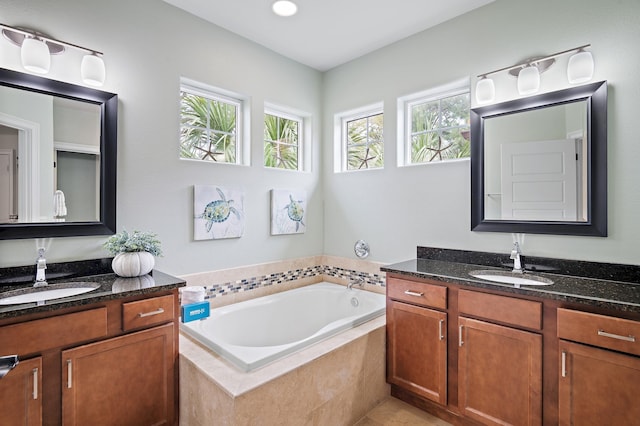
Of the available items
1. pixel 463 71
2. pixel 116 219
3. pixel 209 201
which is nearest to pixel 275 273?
pixel 209 201

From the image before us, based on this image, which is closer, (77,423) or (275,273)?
(77,423)

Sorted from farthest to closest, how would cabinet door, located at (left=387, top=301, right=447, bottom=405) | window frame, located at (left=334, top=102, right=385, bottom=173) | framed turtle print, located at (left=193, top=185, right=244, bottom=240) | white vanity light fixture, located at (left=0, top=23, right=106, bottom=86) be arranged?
window frame, located at (left=334, top=102, right=385, bottom=173) < framed turtle print, located at (left=193, top=185, right=244, bottom=240) < cabinet door, located at (left=387, top=301, right=447, bottom=405) < white vanity light fixture, located at (left=0, top=23, right=106, bottom=86)

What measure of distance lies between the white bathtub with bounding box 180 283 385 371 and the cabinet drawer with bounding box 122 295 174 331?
26cm

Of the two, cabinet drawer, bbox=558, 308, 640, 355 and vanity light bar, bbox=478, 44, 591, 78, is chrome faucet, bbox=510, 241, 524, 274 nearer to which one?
cabinet drawer, bbox=558, 308, 640, 355

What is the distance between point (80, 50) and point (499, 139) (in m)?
2.82

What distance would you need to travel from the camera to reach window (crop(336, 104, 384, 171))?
10.6 ft

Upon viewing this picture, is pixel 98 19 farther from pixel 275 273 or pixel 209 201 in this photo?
pixel 275 273

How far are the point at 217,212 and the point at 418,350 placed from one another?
1.80m

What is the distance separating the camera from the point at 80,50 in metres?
2.00

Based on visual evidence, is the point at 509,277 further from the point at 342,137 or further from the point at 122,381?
the point at 122,381

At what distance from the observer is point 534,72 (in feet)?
7.04

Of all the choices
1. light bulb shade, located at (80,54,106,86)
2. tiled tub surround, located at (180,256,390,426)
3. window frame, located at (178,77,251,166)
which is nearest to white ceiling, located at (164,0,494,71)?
window frame, located at (178,77,251,166)

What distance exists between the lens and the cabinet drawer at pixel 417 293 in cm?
204

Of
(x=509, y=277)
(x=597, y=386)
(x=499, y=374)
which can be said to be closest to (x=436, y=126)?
(x=509, y=277)
